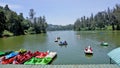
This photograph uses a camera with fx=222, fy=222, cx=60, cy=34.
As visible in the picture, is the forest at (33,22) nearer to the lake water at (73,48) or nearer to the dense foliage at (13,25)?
the dense foliage at (13,25)

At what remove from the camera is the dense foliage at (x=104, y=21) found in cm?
14262

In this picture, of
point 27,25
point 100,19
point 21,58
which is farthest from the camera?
point 100,19

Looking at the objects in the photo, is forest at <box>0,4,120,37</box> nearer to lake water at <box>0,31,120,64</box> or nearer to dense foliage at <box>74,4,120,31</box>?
dense foliage at <box>74,4,120,31</box>

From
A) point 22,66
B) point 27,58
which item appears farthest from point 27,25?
point 22,66

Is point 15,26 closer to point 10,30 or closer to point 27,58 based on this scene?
point 10,30

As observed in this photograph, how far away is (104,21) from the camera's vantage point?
165125 millimetres

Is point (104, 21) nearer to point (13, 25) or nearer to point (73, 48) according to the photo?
point (13, 25)

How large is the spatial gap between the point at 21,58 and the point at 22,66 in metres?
11.9

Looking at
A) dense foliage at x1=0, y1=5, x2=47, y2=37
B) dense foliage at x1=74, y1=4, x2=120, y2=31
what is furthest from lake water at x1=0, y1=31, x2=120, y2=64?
dense foliage at x1=74, y1=4, x2=120, y2=31

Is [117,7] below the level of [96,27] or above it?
above

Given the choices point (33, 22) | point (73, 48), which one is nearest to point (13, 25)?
point (33, 22)

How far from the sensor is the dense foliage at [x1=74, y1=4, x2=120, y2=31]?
143 meters

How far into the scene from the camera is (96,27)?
173 meters

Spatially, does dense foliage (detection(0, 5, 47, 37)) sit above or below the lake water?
above
